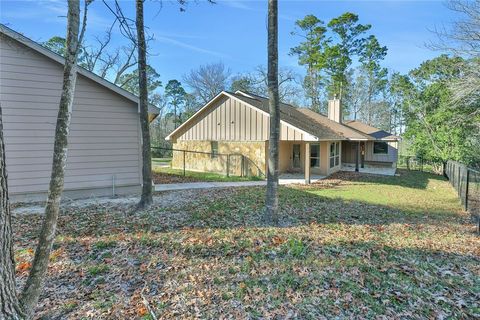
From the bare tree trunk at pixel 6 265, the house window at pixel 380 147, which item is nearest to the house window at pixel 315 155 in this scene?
the house window at pixel 380 147

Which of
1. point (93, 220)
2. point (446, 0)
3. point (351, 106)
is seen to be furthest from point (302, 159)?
point (351, 106)

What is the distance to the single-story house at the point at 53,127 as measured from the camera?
25.2ft

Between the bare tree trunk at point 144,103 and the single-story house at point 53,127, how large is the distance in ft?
6.79

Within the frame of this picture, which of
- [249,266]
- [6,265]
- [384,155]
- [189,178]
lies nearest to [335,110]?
[384,155]

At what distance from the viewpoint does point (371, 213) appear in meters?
8.42

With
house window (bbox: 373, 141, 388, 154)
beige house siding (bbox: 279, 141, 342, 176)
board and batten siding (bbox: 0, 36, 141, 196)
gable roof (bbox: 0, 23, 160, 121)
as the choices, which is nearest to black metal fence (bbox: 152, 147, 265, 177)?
beige house siding (bbox: 279, 141, 342, 176)

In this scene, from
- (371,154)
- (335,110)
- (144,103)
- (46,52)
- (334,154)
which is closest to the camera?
(144,103)

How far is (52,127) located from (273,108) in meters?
6.14

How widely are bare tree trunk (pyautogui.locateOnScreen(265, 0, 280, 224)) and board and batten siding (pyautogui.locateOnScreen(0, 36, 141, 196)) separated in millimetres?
4967

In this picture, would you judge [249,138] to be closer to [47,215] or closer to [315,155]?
[315,155]

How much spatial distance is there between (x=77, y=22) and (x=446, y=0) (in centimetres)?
1443

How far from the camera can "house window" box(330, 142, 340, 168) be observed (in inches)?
798

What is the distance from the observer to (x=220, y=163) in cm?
1852

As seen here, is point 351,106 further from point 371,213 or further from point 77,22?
point 77,22
